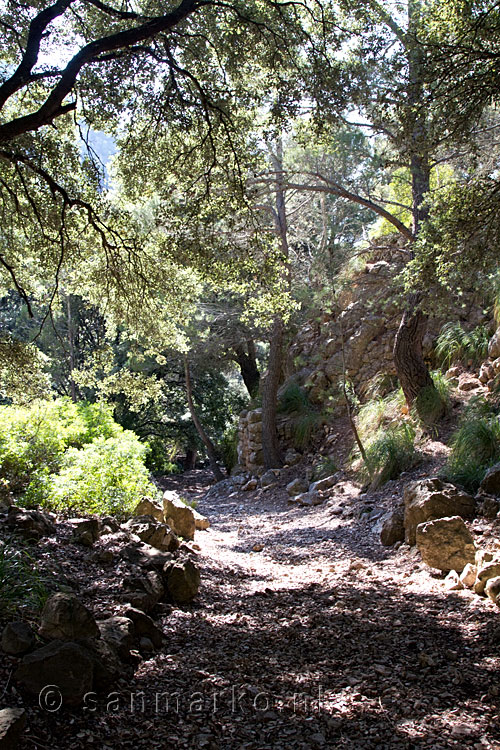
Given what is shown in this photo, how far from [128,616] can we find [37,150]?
491 cm

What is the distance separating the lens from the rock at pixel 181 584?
12.4 ft

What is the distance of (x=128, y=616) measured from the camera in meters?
3.08

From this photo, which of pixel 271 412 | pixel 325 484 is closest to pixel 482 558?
pixel 325 484

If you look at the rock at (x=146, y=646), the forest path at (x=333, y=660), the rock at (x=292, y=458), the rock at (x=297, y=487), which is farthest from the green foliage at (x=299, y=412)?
the rock at (x=146, y=646)

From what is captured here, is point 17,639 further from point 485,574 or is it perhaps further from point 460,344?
point 460,344

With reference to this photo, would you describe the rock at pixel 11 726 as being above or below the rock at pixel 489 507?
above

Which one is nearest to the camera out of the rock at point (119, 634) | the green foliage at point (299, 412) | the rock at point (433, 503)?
the rock at point (119, 634)

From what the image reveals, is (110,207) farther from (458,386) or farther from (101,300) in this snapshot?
(458,386)

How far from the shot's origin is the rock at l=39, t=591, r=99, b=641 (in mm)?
2540

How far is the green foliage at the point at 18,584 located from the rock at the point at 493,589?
2781mm

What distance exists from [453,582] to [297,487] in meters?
5.60

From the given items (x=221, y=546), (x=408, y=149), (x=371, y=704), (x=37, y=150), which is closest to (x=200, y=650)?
(x=371, y=704)

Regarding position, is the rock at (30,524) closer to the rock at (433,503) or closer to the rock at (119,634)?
the rock at (119,634)

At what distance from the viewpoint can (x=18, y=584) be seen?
2895mm
